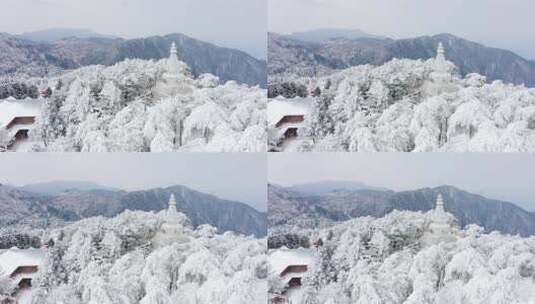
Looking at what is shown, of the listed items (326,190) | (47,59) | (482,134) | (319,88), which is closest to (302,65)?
(319,88)

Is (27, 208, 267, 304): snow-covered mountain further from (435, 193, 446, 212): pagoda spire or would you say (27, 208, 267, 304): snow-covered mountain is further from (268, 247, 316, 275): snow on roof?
(435, 193, 446, 212): pagoda spire

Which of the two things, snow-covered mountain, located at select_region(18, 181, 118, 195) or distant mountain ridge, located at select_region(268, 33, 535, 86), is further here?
snow-covered mountain, located at select_region(18, 181, 118, 195)

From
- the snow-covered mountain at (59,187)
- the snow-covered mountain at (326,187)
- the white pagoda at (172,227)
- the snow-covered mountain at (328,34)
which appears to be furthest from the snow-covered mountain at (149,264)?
the snow-covered mountain at (328,34)

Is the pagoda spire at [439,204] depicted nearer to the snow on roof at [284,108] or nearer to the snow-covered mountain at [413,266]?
the snow-covered mountain at [413,266]

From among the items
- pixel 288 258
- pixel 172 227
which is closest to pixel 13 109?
pixel 172 227

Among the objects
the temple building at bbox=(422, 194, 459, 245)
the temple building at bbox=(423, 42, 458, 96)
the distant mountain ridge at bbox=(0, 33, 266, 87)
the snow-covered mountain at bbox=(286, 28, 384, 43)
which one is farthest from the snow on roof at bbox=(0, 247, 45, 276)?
the temple building at bbox=(423, 42, 458, 96)

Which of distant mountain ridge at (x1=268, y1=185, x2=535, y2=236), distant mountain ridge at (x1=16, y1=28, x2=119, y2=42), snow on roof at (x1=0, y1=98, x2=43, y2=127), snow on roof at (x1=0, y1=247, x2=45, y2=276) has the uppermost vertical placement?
distant mountain ridge at (x1=16, y1=28, x2=119, y2=42)

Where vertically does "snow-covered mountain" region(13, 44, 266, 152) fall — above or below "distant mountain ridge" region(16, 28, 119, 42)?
below
